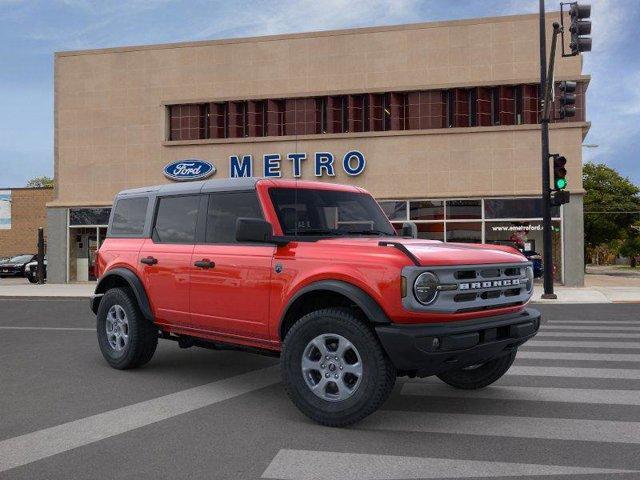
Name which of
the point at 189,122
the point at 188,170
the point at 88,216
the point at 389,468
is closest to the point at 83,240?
the point at 88,216

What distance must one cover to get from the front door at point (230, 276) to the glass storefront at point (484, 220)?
1720 centimetres

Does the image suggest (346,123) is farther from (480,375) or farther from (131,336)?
(480,375)

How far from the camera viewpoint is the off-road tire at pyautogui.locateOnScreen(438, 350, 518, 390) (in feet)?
18.8

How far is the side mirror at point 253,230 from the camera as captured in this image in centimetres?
494

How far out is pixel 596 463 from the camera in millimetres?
3930

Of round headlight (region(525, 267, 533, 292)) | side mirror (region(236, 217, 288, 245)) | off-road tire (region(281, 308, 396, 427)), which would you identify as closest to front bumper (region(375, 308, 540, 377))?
off-road tire (region(281, 308, 396, 427))

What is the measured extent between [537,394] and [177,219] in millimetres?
3828

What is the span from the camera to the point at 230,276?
5.62m

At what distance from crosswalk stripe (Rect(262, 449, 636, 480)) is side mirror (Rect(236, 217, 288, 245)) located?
169cm

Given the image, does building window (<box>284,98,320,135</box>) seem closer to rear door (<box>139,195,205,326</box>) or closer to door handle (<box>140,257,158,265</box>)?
rear door (<box>139,195,205,326</box>)

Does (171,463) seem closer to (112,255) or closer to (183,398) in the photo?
(183,398)

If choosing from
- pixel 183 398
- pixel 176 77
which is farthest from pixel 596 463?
pixel 176 77

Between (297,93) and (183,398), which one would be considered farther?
(297,93)

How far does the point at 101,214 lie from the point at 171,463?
969 inches
